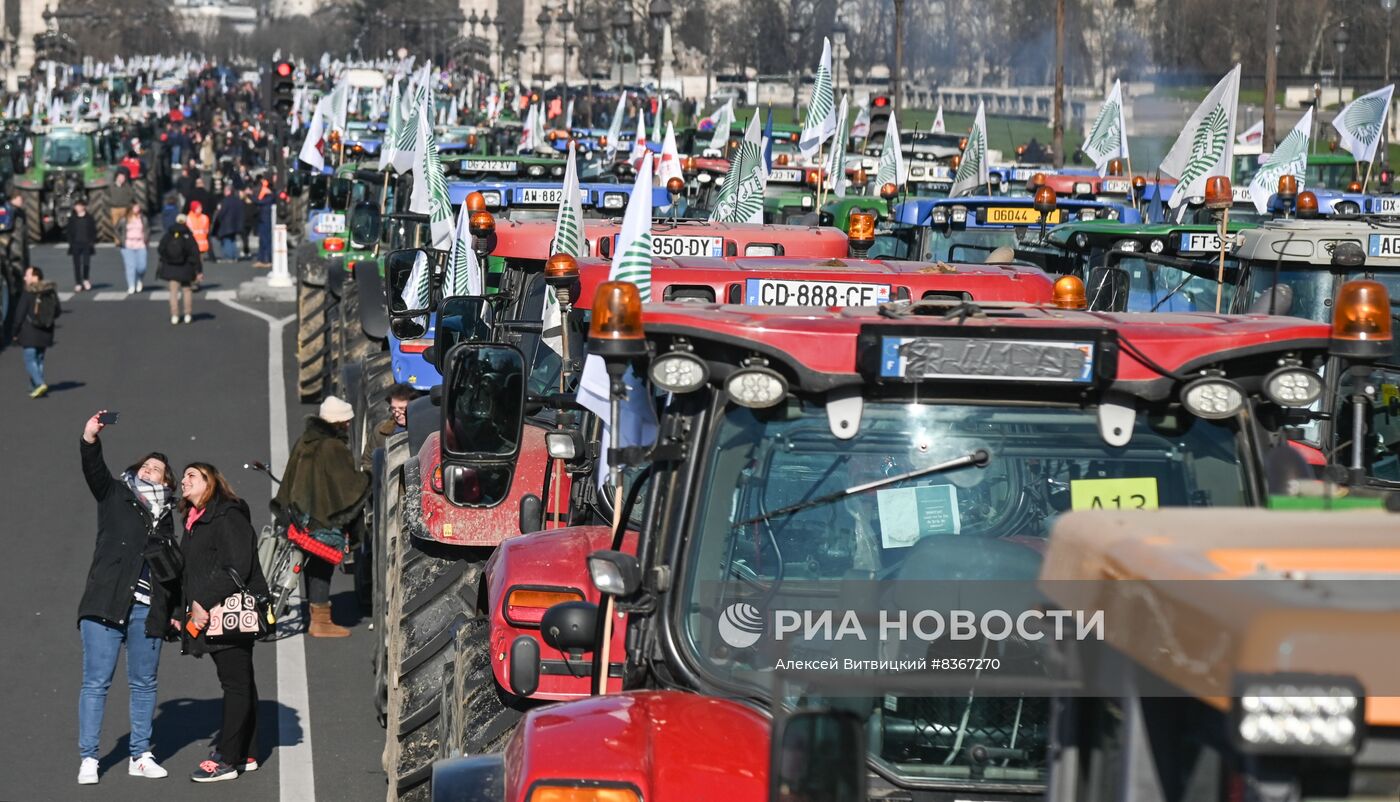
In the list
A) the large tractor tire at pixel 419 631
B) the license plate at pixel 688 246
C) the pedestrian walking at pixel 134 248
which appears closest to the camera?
the large tractor tire at pixel 419 631

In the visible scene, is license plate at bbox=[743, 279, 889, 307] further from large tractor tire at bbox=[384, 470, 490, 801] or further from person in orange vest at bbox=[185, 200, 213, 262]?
person in orange vest at bbox=[185, 200, 213, 262]

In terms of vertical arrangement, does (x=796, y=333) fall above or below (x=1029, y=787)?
above

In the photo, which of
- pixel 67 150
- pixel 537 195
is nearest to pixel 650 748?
pixel 537 195

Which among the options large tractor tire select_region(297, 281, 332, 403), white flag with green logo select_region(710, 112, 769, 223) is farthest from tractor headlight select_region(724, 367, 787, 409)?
large tractor tire select_region(297, 281, 332, 403)

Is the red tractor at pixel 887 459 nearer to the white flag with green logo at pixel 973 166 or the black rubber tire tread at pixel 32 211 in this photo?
the white flag with green logo at pixel 973 166

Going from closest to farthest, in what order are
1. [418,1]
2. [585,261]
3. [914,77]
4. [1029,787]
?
1. [1029,787]
2. [585,261]
3. [914,77]
4. [418,1]

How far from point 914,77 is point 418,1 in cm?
8305

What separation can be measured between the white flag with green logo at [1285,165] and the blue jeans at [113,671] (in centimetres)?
1183

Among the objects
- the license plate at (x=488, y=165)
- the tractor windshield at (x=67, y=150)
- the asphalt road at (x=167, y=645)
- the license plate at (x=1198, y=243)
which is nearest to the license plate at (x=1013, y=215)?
the license plate at (x=1198, y=243)

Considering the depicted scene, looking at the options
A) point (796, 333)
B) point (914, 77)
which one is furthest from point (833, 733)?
point (914, 77)

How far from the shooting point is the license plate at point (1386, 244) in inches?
434

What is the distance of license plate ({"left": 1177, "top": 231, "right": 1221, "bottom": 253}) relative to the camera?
1384 cm

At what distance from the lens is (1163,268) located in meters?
14.6

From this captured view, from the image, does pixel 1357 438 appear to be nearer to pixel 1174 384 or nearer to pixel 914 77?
pixel 1174 384
